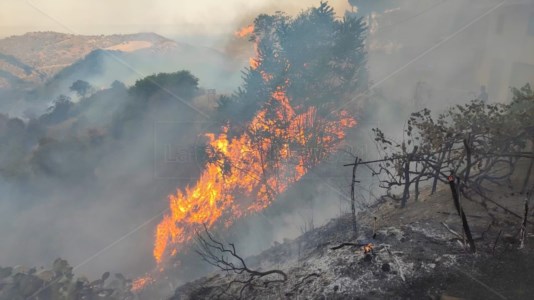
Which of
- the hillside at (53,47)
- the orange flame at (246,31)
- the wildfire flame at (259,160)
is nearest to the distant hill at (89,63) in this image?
the hillside at (53,47)

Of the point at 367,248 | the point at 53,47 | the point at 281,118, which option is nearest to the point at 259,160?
the point at 281,118

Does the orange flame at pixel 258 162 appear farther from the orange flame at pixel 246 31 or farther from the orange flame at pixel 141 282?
the orange flame at pixel 246 31

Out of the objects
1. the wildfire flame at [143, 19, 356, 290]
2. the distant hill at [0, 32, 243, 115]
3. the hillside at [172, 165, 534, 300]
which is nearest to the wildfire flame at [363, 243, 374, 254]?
the hillside at [172, 165, 534, 300]

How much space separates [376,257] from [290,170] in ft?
59.6

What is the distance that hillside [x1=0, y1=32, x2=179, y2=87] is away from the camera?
9256cm

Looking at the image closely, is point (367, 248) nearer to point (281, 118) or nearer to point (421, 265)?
point (421, 265)

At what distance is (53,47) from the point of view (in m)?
110

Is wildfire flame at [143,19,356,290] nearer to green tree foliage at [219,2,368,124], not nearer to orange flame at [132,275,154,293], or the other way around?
green tree foliage at [219,2,368,124]

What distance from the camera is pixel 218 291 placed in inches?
301

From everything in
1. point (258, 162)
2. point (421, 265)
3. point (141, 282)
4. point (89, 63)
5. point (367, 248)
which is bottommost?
point (421, 265)

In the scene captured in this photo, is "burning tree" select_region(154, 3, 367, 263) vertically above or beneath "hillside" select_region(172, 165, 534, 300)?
above

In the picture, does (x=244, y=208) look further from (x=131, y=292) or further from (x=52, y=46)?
(x=52, y=46)

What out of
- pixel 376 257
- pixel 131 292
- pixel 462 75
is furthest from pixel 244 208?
pixel 462 75

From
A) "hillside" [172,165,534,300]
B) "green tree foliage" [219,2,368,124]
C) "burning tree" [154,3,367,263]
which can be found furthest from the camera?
"green tree foliage" [219,2,368,124]
